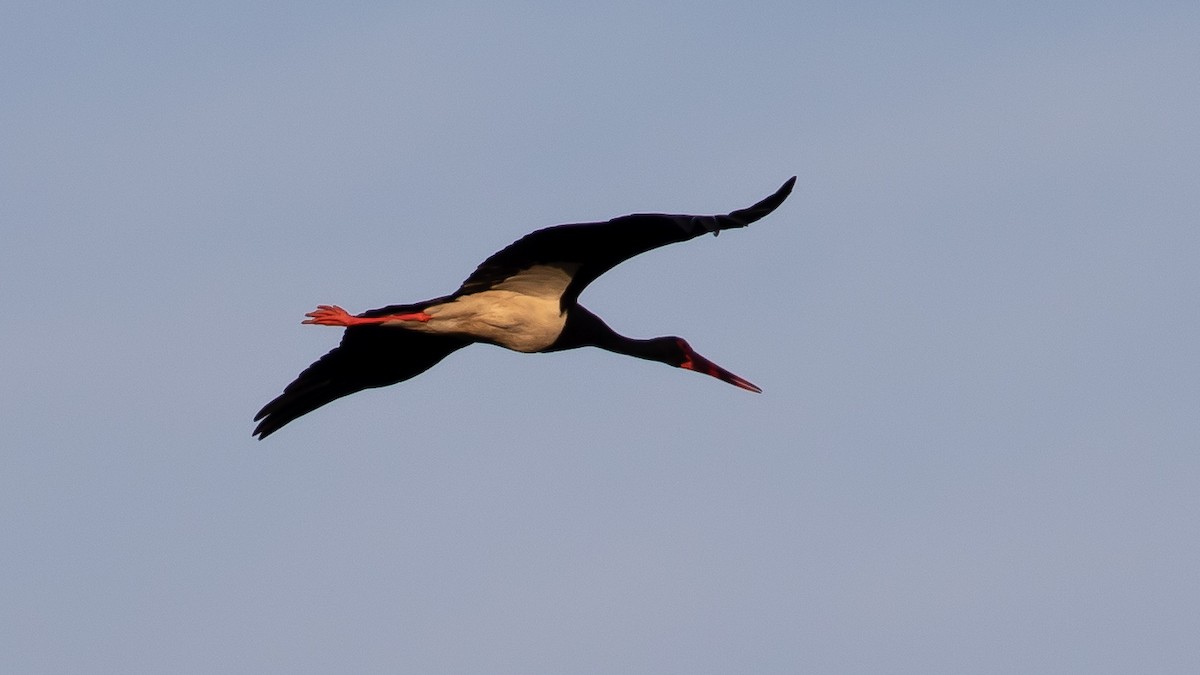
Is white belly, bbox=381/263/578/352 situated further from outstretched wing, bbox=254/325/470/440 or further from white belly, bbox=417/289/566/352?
outstretched wing, bbox=254/325/470/440

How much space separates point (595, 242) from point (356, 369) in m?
3.48

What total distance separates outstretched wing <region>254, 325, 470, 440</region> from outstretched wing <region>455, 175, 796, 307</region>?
1.65 metres

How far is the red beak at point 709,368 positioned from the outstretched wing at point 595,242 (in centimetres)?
A: 277

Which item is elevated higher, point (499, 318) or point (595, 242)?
point (595, 242)

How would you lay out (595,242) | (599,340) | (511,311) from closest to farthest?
(595,242) → (511,311) → (599,340)

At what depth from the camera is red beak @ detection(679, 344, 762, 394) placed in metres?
18.6

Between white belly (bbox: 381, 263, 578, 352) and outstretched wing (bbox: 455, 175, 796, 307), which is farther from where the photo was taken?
white belly (bbox: 381, 263, 578, 352)

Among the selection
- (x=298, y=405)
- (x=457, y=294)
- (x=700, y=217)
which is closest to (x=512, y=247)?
(x=457, y=294)

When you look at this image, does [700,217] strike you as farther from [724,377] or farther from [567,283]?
[724,377]

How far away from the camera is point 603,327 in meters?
17.2

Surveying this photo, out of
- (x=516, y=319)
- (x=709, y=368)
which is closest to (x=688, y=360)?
(x=709, y=368)

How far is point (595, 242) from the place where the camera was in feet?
48.1

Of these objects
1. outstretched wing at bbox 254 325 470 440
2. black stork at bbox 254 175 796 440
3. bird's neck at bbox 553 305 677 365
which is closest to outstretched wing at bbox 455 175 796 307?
black stork at bbox 254 175 796 440

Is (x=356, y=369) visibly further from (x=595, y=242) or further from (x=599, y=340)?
(x=595, y=242)
